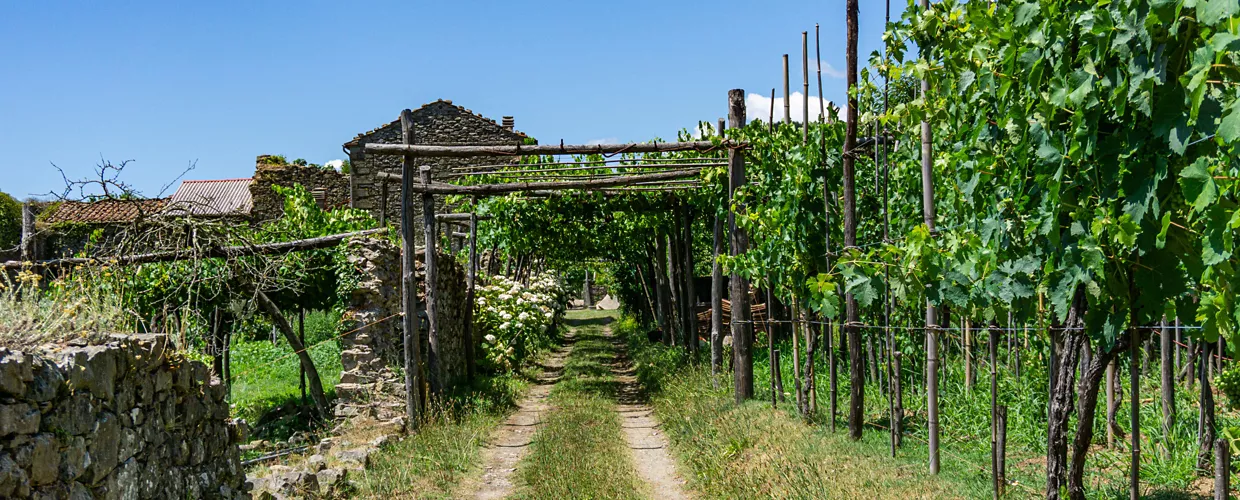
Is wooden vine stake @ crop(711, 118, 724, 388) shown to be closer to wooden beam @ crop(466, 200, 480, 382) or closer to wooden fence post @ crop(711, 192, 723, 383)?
wooden fence post @ crop(711, 192, 723, 383)

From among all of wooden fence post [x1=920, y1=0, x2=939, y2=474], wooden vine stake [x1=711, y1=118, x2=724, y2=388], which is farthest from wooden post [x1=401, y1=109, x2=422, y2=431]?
wooden fence post [x1=920, y1=0, x2=939, y2=474]

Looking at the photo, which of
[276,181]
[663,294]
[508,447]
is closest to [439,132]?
[276,181]

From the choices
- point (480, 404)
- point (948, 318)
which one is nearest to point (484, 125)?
point (480, 404)

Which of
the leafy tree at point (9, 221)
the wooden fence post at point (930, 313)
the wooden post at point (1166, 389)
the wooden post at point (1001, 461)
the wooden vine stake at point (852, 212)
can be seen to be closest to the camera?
the wooden post at point (1001, 461)

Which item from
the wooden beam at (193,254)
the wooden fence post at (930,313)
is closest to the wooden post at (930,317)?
the wooden fence post at (930,313)

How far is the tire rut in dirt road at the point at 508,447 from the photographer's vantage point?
6934 millimetres

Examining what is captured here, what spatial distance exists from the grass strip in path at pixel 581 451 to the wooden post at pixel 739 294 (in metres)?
1.37

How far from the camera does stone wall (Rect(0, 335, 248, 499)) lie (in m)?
3.47

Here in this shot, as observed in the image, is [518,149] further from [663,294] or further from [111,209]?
[663,294]

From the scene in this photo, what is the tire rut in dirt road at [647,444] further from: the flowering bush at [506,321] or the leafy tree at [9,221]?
the leafy tree at [9,221]

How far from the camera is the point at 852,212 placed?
6.04 metres

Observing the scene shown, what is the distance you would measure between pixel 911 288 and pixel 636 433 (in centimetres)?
545

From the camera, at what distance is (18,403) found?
11.3 feet

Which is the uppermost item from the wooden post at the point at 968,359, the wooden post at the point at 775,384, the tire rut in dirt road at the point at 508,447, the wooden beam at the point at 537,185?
the wooden beam at the point at 537,185
